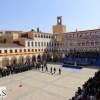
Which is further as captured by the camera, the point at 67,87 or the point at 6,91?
the point at 67,87

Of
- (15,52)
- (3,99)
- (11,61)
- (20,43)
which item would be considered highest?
(20,43)

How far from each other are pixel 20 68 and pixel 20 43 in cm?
1749

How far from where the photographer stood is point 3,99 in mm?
14500

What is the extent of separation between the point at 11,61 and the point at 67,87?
24.8 meters

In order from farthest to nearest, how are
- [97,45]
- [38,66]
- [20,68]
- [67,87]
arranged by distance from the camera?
[97,45]
[38,66]
[20,68]
[67,87]

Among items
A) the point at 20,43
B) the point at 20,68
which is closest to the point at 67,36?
the point at 20,43

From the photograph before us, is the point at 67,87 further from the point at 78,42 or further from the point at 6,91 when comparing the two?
the point at 78,42

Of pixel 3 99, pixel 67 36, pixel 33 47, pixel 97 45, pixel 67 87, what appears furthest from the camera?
pixel 67 36

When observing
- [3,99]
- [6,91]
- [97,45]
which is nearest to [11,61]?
[6,91]

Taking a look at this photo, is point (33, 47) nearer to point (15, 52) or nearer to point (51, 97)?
point (15, 52)

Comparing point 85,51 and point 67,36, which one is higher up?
point 67,36

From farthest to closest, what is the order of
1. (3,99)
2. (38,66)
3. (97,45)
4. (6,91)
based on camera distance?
1. (97,45)
2. (38,66)
3. (6,91)
4. (3,99)

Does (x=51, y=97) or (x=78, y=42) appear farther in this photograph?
(x=78, y=42)

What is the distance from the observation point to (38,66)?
104 ft
